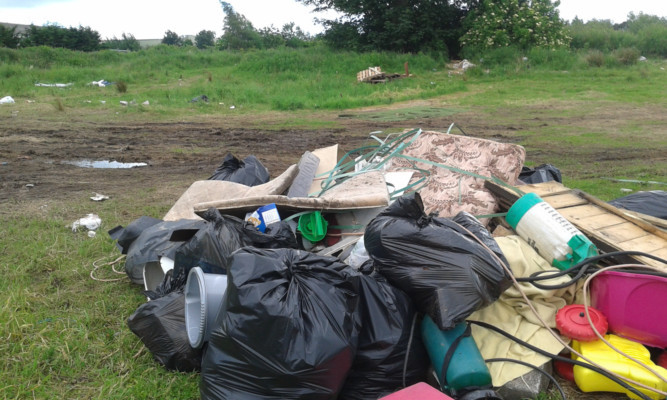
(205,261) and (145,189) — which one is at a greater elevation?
(205,261)

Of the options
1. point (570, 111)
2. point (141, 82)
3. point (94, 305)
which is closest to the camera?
point (94, 305)

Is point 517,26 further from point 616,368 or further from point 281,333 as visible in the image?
point 281,333

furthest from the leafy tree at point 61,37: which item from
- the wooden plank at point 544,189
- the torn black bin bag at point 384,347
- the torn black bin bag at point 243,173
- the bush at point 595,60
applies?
the torn black bin bag at point 384,347

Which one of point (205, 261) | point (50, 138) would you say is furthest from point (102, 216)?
point (50, 138)

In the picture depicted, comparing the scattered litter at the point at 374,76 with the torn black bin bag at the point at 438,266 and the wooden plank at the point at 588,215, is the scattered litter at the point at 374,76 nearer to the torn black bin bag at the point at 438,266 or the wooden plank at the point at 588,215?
the wooden plank at the point at 588,215

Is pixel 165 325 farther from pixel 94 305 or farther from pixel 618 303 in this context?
pixel 618 303

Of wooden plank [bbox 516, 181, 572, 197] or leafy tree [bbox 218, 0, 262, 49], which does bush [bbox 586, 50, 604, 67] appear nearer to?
wooden plank [bbox 516, 181, 572, 197]

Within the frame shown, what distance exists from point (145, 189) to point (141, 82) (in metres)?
11.9

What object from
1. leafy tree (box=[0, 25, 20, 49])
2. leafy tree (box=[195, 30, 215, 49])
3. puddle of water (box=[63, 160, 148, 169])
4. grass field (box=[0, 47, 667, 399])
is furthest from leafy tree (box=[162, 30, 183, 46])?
puddle of water (box=[63, 160, 148, 169])

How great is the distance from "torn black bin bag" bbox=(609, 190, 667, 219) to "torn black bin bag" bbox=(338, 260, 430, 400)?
2.23 meters

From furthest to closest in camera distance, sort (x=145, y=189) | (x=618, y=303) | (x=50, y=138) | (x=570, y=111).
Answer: (x=570, y=111) → (x=50, y=138) → (x=145, y=189) → (x=618, y=303)

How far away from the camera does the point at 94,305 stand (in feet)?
9.62

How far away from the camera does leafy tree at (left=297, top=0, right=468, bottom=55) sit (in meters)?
20.2

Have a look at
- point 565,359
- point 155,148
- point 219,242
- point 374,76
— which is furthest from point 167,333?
point 374,76
